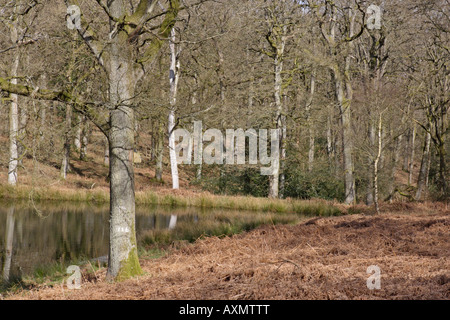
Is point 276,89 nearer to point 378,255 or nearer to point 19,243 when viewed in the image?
point 19,243

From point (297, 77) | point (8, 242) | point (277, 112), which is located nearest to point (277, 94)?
point (277, 112)

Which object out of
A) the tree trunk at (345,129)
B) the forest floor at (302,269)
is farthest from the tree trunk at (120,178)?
the tree trunk at (345,129)

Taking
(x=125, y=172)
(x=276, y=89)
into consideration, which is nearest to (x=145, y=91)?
(x=125, y=172)

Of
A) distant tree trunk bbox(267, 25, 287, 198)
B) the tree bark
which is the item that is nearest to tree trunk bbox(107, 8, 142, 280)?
the tree bark

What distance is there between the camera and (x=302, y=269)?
17.7ft

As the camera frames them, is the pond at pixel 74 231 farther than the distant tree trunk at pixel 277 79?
No

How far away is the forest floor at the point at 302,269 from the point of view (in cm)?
473

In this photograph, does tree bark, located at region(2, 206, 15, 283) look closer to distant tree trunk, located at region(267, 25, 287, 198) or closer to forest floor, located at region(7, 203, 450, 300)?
forest floor, located at region(7, 203, 450, 300)

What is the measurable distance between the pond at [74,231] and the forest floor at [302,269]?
2788 millimetres

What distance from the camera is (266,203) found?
1920 cm

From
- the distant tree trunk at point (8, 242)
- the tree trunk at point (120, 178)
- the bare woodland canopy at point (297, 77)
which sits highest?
the bare woodland canopy at point (297, 77)

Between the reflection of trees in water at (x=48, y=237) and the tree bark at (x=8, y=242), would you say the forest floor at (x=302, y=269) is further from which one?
the reflection of trees in water at (x=48, y=237)

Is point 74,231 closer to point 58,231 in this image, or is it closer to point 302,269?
point 58,231
